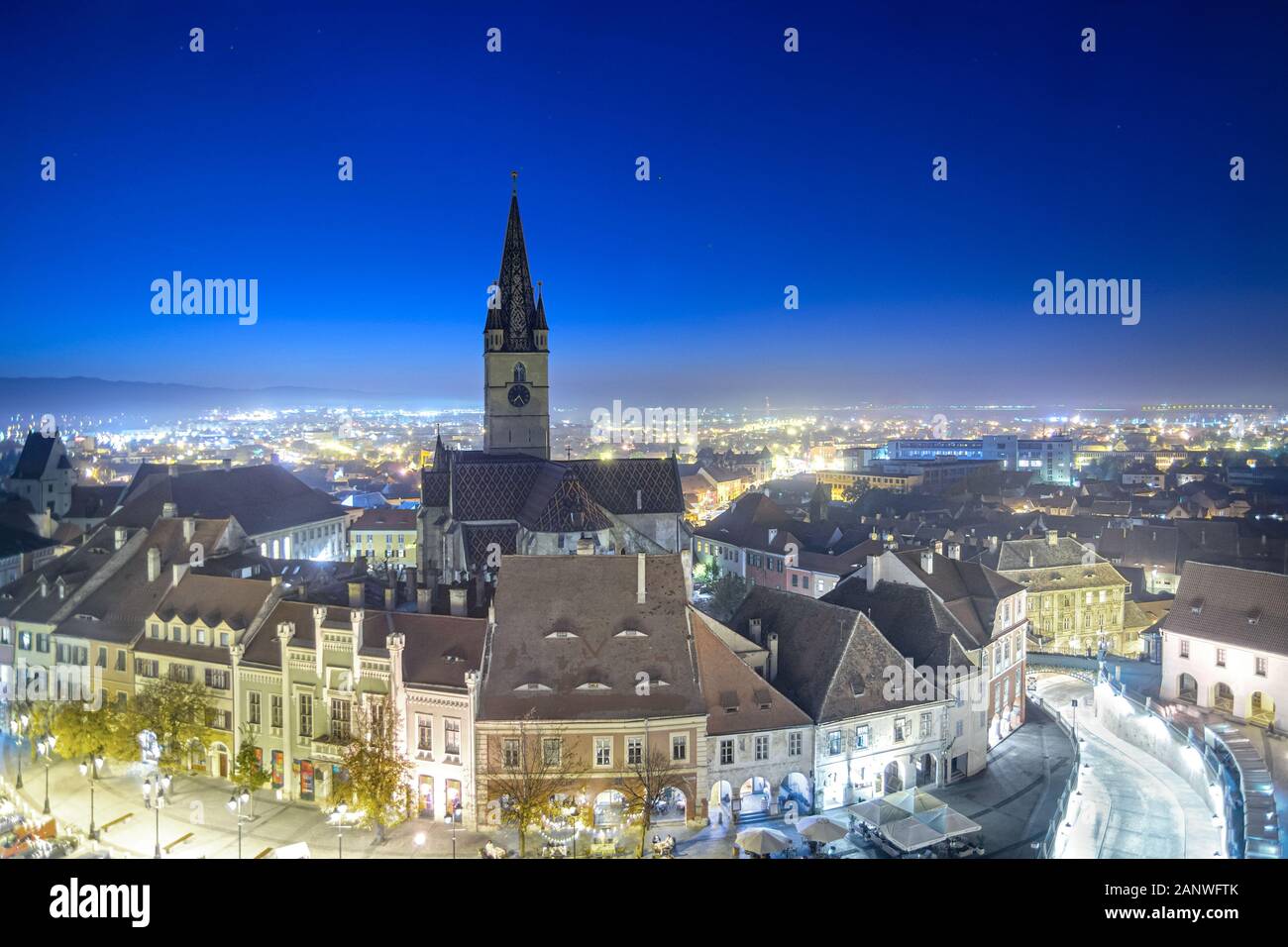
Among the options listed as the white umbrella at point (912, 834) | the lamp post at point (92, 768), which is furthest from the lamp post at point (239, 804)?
the white umbrella at point (912, 834)

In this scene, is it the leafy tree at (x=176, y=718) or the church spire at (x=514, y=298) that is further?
the church spire at (x=514, y=298)

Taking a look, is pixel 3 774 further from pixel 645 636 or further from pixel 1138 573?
pixel 1138 573

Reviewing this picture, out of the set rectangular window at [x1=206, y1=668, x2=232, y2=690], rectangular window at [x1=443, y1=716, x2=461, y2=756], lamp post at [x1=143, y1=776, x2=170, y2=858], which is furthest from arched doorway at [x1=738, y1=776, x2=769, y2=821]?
rectangular window at [x1=206, y1=668, x2=232, y2=690]

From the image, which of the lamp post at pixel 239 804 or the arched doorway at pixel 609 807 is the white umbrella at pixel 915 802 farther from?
the lamp post at pixel 239 804

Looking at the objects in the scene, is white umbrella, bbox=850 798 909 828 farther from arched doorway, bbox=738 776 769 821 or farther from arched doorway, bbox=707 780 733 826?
arched doorway, bbox=707 780 733 826
